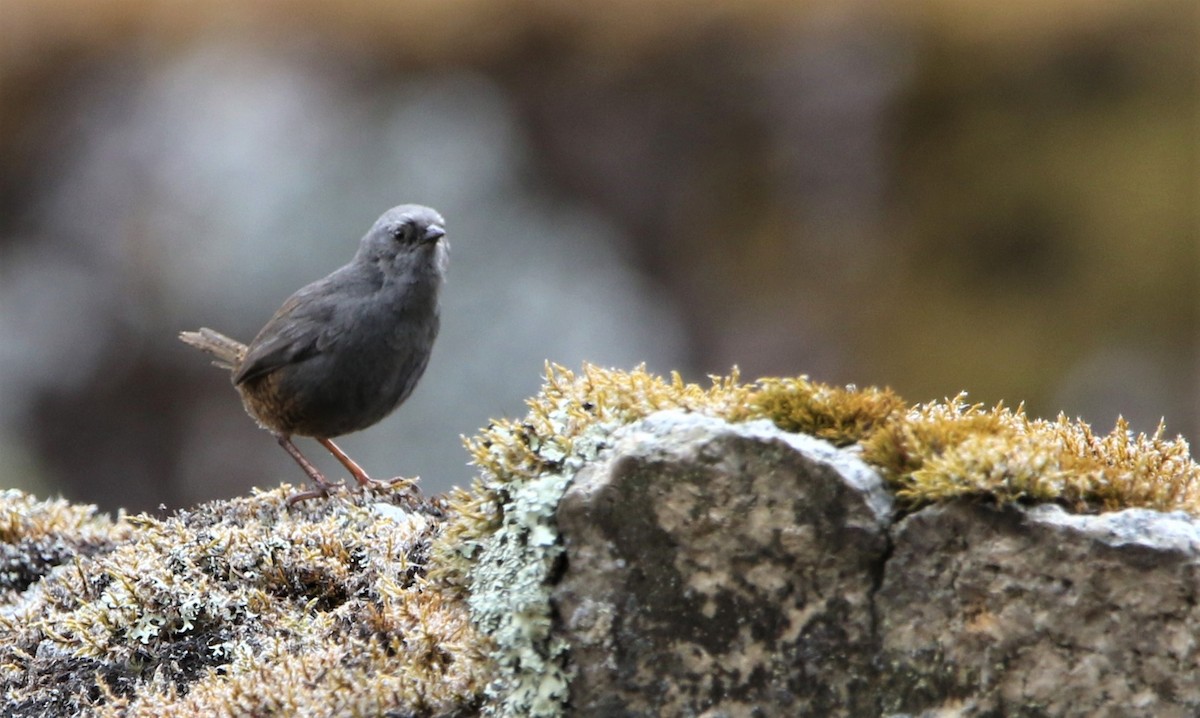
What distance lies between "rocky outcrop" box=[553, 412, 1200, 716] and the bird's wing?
357 centimetres

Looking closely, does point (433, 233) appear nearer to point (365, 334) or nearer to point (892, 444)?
point (365, 334)

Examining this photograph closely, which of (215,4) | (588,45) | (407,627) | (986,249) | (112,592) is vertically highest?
(215,4)

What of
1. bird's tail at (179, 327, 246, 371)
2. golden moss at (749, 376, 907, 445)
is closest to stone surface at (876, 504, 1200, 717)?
golden moss at (749, 376, 907, 445)

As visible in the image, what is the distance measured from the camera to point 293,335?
613cm

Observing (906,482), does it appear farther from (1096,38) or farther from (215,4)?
(215,4)

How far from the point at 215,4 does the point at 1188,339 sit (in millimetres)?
8496

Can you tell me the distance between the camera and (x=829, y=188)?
960cm

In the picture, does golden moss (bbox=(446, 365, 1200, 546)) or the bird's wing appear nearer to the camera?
golden moss (bbox=(446, 365, 1200, 546))

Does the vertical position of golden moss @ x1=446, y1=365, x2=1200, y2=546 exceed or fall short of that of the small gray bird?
it falls short

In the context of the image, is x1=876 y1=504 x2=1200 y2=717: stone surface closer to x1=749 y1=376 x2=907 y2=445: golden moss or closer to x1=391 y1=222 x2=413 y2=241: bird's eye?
x1=749 y1=376 x2=907 y2=445: golden moss

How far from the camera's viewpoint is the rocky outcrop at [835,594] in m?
2.47

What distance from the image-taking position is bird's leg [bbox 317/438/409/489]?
5047mm

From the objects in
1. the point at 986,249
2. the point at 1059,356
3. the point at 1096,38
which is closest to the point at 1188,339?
the point at 1059,356

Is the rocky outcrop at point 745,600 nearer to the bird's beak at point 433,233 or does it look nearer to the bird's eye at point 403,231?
the bird's beak at point 433,233
